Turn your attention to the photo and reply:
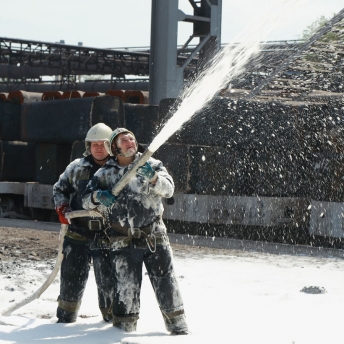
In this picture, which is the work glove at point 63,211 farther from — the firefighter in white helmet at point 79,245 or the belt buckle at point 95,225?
the belt buckle at point 95,225

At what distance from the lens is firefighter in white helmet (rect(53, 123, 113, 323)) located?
19.2 ft

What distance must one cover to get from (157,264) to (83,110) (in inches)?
339

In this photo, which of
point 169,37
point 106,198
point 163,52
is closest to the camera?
point 106,198

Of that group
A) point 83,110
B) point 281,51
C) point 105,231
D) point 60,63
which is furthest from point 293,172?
point 60,63

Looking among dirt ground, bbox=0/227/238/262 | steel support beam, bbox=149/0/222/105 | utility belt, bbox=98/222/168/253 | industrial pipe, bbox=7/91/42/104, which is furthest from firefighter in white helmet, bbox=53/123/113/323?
steel support beam, bbox=149/0/222/105

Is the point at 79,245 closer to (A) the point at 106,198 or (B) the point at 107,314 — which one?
(B) the point at 107,314

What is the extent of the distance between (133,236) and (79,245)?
2.41 ft

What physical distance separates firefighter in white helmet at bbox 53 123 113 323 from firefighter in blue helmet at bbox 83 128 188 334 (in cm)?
41

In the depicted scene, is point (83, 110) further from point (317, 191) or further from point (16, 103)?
point (317, 191)

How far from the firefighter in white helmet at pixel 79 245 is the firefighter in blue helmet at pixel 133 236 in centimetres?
41

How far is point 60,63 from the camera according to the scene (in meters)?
40.7

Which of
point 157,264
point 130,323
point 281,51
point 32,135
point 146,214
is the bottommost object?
point 130,323

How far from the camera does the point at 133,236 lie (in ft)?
17.5

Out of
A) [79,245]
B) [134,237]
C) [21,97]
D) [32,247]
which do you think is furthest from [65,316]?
[21,97]
